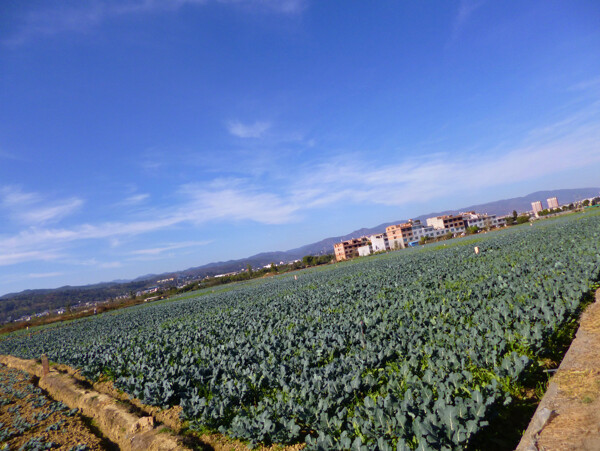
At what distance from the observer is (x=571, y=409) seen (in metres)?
3.84

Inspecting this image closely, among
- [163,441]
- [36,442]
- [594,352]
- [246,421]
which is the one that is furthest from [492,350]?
[36,442]

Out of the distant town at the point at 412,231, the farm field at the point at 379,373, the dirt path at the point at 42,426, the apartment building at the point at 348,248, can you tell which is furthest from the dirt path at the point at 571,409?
the apartment building at the point at 348,248

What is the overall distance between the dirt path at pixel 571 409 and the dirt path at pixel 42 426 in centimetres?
792

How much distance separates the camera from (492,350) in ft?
17.7

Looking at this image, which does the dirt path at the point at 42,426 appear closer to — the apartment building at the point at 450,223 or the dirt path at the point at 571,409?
the dirt path at the point at 571,409

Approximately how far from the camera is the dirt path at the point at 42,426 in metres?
6.95

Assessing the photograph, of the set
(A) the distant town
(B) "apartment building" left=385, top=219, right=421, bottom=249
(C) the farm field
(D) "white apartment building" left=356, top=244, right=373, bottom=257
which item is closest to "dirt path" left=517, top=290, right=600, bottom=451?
(C) the farm field

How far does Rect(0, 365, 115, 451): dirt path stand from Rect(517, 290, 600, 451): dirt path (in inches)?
312

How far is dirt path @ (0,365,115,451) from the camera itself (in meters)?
6.95

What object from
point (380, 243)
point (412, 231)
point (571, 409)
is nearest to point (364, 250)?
point (380, 243)

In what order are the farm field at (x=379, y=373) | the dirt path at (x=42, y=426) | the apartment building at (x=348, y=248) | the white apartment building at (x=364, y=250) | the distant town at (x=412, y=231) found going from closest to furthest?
the farm field at (x=379, y=373)
the dirt path at (x=42, y=426)
the white apartment building at (x=364, y=250)
the distant town at (x=412, y=231)
the apartment building at (x=348, y=248)

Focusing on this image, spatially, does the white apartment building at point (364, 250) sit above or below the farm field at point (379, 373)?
below

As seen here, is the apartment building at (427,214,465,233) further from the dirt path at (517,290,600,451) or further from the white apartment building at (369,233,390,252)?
the dirt path at (517,290,600,451)

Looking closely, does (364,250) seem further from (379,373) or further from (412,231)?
(379,373)
